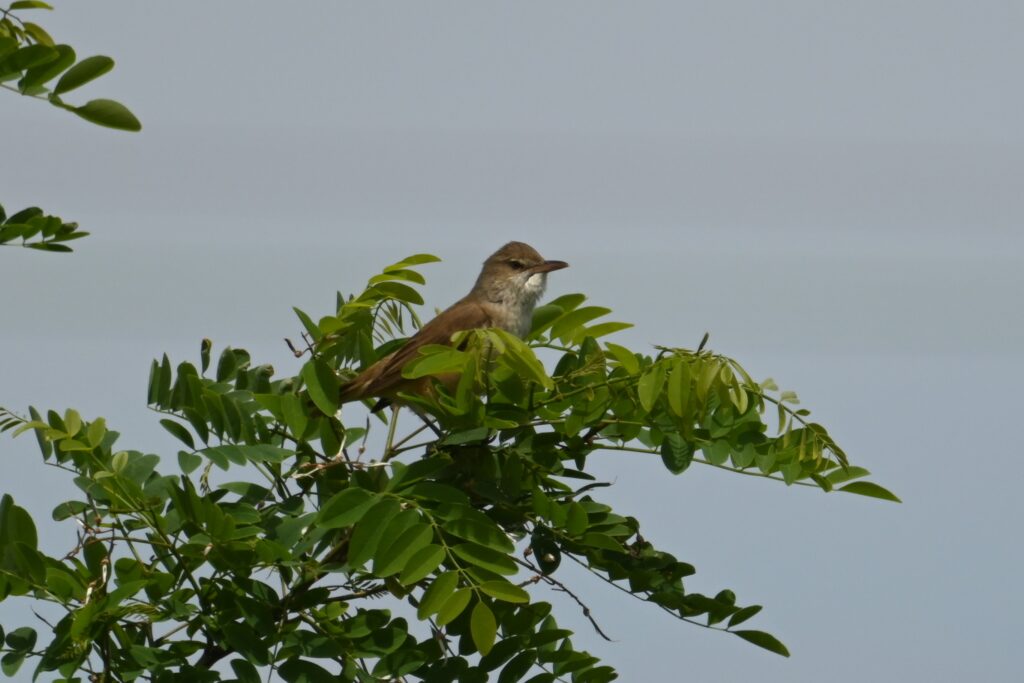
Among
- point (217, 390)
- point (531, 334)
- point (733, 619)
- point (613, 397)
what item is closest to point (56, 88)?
point (217, 390)

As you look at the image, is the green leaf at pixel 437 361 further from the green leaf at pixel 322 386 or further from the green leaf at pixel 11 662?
the green leaf at pixel 11 662

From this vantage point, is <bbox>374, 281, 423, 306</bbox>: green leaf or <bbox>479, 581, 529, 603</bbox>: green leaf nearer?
<bbox>479, 581, 529, 603</bbox>: green leaf

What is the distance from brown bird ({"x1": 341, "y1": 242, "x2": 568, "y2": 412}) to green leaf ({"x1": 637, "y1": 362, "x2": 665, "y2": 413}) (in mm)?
1272

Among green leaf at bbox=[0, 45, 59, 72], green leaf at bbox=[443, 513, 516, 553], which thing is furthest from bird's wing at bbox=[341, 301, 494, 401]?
green leaf at bbox=[0, 45, 59, 72]

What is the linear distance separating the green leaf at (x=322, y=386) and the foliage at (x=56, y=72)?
0.89 m

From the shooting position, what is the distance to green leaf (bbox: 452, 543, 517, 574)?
132 inches

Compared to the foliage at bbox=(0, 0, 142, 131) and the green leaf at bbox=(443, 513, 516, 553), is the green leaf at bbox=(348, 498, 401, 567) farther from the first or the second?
the foliage at bbox=(0, 0, 142, 131)

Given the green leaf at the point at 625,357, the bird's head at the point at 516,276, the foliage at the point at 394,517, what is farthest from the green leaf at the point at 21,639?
the bird's head at the point at 516,276

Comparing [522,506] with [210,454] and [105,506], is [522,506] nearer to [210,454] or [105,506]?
[210,454]

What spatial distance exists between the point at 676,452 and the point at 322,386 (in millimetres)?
996

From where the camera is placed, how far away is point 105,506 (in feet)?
12.0

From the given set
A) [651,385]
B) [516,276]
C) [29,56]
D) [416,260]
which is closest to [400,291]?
[416,260]

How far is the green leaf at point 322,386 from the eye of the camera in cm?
378

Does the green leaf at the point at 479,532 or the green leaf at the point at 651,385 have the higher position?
the green leaf at the point at 651,385
